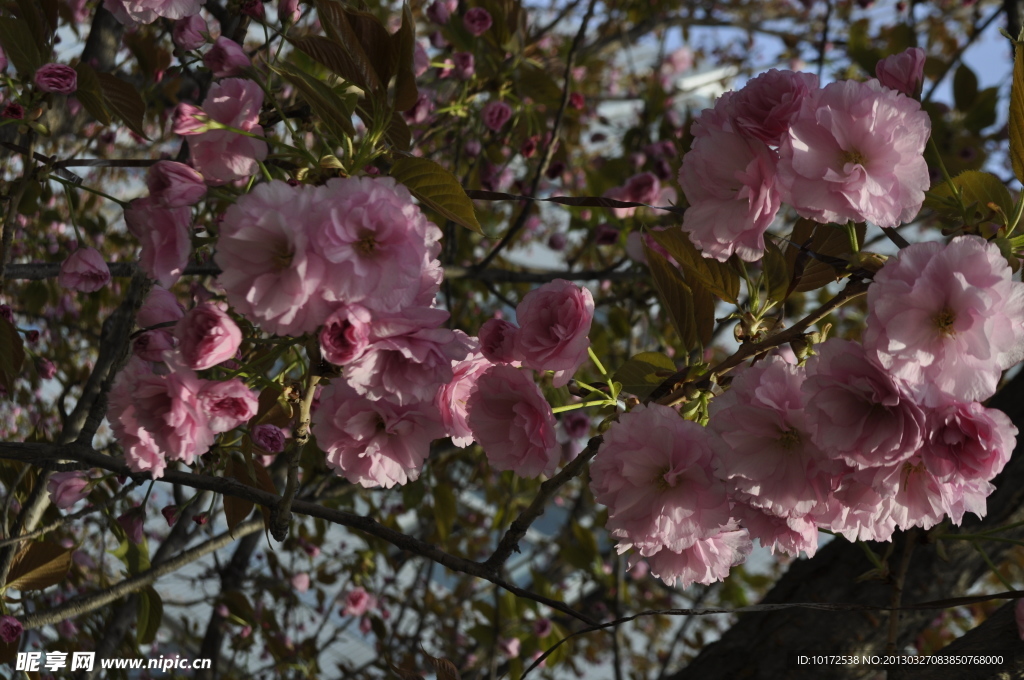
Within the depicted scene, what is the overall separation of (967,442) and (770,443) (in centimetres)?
14

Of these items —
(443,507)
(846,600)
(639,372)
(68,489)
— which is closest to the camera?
(639,372)

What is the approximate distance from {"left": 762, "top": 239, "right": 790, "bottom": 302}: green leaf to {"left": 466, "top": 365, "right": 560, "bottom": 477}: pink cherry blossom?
27 centimetres

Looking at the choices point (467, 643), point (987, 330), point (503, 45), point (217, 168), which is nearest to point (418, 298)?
point (217, 168)

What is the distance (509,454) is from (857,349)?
1.05 feet

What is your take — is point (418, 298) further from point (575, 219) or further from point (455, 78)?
point (575, 219)

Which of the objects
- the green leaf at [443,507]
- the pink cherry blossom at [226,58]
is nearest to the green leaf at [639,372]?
the pink cherry blossom at [226,58]

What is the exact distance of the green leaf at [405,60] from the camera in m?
0.67

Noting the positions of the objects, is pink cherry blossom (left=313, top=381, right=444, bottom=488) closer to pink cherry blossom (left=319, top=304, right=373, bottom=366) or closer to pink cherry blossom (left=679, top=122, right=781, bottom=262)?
pink cherry blossom (left=319, top=304, right=373, bottom=366)

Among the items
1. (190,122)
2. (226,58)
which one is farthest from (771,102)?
(226,58)

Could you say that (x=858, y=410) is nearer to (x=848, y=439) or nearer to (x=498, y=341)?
(x=848, y=439)

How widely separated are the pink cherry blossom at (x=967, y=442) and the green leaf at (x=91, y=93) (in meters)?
1.05

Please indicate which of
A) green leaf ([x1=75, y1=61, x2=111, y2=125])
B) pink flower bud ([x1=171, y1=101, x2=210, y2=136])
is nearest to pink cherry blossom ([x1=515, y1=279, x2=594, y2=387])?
pink flower bud ([x1=171, y1=101, x2=210, y2=136])

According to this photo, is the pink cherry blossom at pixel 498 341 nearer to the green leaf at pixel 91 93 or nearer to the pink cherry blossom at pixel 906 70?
the pink cherry blossom at pixel 906 70

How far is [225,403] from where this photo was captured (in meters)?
0.62
